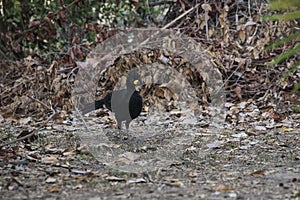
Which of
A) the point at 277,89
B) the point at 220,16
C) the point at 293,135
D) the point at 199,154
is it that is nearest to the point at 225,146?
the point at 199,154

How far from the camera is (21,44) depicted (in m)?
4.64

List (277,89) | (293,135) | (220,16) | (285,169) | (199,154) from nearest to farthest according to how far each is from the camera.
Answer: (285,169), (199,154), (293,135), (277,89), (220,16)

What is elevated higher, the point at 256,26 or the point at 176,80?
the point at 256,26

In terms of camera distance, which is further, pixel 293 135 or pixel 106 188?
pixel 293 135

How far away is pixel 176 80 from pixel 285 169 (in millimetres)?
1848

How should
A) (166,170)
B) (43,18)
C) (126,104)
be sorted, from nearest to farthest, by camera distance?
(166,170) → (126,104) → (43,18)

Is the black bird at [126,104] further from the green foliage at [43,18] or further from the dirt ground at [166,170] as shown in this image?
the green foliage at [43,18]

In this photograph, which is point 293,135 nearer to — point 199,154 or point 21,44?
point 199,154

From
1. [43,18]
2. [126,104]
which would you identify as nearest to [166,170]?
[126,104]

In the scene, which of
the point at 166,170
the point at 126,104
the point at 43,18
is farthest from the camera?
the point at 43,18

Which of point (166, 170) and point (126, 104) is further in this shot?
point (126, 104)

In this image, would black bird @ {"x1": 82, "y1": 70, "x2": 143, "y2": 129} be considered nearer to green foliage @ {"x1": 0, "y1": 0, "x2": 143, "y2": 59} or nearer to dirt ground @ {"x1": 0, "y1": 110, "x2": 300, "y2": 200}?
dirt ground @ {"x1": 0, "y1": 110, "x2": 300, "y2": 200}

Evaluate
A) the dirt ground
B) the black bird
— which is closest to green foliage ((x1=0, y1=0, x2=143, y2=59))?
the black bird

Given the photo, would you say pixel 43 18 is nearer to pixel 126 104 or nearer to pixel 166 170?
pixel 126 104
